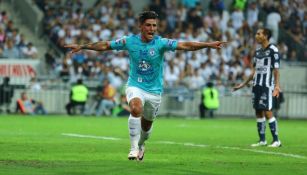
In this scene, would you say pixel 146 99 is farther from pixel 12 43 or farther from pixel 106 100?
pixel 12 43

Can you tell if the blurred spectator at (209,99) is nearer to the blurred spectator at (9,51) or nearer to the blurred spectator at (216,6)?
the blurred spectator at (216,6)

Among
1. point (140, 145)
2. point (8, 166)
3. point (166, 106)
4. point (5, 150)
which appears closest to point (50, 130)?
point (5, 150)

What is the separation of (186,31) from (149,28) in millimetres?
26649

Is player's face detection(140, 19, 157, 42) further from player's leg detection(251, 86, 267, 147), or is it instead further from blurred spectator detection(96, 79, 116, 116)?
blurred spectator detection(96, 79, 116, 116)

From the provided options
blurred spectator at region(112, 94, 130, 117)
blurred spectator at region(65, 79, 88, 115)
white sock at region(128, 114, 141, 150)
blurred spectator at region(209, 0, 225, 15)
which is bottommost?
blurred spectator at region(112, 94, 130, 117)

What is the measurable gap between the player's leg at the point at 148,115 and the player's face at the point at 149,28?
3.14 ft

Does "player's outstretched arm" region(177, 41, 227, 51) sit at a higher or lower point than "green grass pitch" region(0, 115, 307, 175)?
higher

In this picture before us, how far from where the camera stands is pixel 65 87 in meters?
38.8

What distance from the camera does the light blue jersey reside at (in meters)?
15.4

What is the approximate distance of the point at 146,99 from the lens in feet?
50.6

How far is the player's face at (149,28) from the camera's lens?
15242mm

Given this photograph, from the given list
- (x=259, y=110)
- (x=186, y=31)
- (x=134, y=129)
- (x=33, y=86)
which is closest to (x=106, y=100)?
(x=33, y=86)

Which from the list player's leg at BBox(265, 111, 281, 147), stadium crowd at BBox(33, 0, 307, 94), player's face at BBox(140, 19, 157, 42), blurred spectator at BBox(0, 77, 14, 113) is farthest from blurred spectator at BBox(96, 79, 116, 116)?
player's face at BBox(140, 19, 157, 42)

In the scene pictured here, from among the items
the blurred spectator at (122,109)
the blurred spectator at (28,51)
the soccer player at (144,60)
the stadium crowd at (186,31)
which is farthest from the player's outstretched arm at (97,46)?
the blurred spectator at (28,51)
